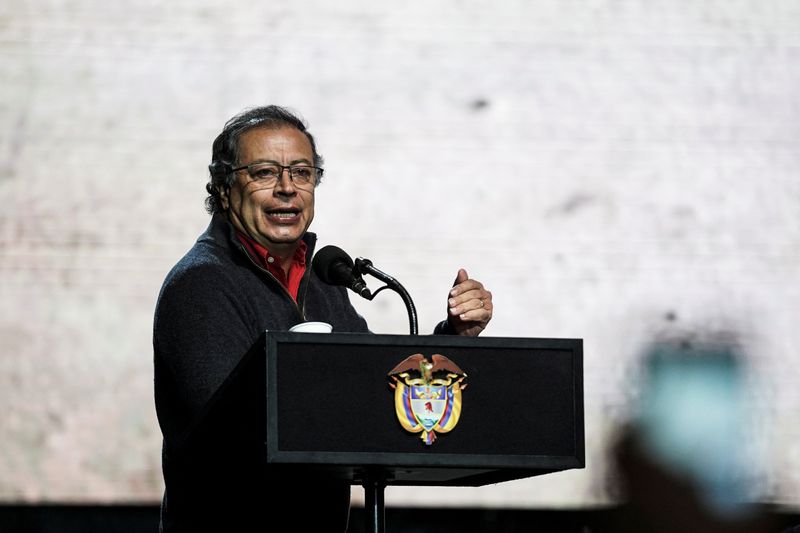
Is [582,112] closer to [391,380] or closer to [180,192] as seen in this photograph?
[180,192]

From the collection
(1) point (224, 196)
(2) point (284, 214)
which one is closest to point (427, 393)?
(2) point (284, 214)

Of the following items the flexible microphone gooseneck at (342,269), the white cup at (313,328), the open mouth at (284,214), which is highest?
the open mouth at (284,214)

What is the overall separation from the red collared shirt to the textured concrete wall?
136 centimetres

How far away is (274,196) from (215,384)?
1.57ft

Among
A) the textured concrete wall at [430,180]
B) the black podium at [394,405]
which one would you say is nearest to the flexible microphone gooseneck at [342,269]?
the black podium at [394,405]

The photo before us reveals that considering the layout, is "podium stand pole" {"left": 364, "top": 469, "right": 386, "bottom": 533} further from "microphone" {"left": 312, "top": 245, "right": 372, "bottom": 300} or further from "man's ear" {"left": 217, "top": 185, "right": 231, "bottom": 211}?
"man's ear" {"left": 217, "top": 185, "right": 231, "bottom": 211}

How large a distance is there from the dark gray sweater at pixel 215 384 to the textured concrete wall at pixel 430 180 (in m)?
1.56

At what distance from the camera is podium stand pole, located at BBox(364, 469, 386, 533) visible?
66.5 inches

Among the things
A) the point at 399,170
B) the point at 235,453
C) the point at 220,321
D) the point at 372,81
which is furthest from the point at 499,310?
the point at 235,453

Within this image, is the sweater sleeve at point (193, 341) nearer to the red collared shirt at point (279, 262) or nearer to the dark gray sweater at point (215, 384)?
the dark gray sweater at point (215, 384)

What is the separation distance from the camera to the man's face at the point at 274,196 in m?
2.15

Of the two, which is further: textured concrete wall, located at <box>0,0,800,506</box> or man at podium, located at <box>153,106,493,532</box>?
textured concrete wall, located at <box>0,0,800,506</box>

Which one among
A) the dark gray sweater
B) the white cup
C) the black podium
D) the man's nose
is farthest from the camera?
the man's nose

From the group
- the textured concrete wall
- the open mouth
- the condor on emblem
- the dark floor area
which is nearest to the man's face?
the open mouth
